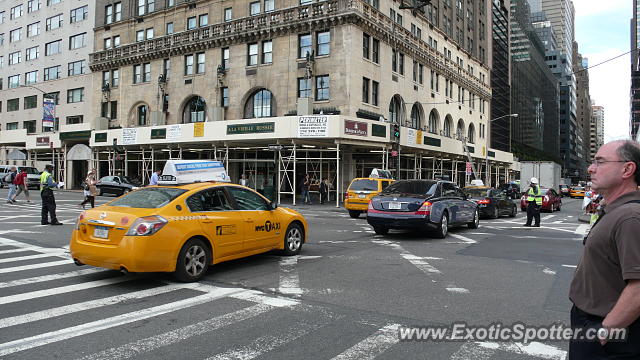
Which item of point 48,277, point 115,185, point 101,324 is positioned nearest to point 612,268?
point 101,324

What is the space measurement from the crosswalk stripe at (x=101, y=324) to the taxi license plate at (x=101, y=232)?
165 centimetres

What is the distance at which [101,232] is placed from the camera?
21.6ft

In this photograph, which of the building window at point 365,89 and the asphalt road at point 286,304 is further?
the building window at point 365,89

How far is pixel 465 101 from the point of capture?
5147 cm

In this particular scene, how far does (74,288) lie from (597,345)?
6.45 metres

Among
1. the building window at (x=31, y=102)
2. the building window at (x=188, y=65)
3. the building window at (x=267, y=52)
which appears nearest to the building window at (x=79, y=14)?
the building window at (x=31, y=102)

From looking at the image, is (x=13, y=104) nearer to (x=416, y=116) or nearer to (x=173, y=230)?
→ (x=416, y=116)

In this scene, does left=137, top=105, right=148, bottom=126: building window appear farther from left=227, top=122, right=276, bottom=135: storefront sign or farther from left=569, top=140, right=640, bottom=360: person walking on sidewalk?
left=569, top=140, right=640, bottom=360: person walking on sidewalk

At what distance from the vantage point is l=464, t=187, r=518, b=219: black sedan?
19812 millimetres

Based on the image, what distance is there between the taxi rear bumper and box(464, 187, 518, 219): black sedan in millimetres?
15535

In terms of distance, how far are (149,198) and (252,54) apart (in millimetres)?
28545

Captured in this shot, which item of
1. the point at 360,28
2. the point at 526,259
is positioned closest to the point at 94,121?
the point at 360,28

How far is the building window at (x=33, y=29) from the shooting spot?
53.4 m

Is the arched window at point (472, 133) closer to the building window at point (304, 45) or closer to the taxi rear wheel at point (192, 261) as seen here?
the building window at point (304, 45)
